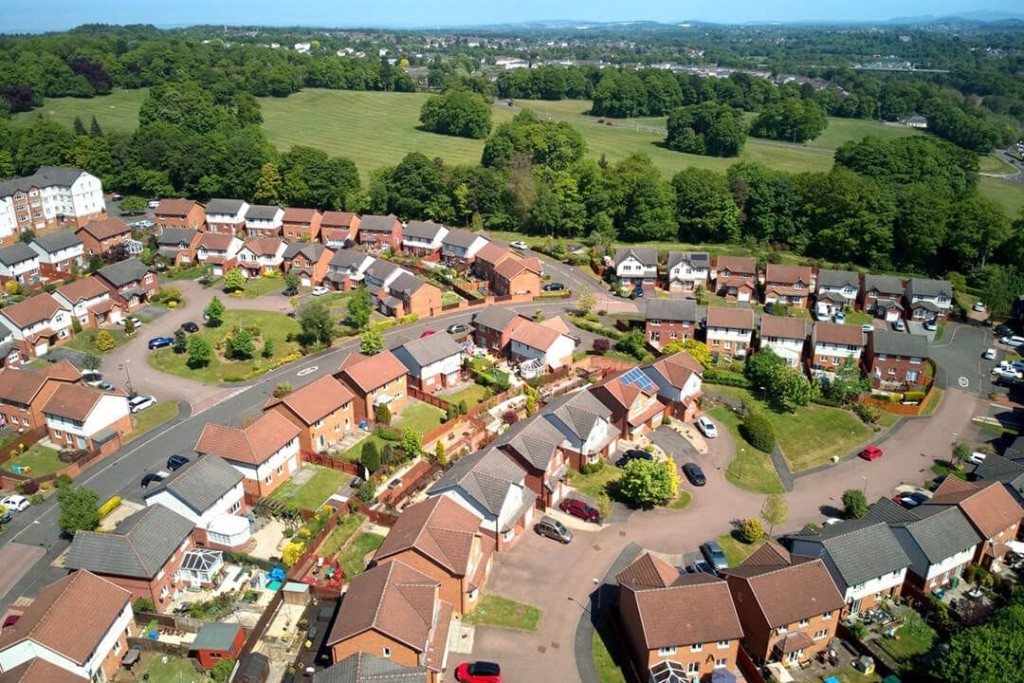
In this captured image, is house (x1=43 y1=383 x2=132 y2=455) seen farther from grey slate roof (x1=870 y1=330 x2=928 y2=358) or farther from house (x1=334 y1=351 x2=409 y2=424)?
grey slate roof (x1=870 y1=330 x2=928 y2=358)

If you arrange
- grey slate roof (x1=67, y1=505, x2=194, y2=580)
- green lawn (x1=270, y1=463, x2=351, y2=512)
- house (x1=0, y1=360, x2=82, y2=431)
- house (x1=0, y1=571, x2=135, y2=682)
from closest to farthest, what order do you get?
house (x1=0, y1=571, x2=135, y2=682), grey slate roof (x1=67, y1=505, x2=194, y2=580), green lawn (x1=270, y1=463, x2=351, y2=512), house (x1=0, y1=360, x2=82, y2=431)

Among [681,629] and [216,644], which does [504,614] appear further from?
[216,644]

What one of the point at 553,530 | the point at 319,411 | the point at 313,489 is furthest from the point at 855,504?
Answer: the point at 319,411

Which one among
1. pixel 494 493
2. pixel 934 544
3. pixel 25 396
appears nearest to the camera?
pixel 934 544

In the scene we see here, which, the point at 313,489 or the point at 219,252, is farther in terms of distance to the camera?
the point at 219,252

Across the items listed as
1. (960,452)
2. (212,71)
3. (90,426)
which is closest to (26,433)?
(90,426)

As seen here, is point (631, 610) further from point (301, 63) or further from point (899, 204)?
point (301, 63)

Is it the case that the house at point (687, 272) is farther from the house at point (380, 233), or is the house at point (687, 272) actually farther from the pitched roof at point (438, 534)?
the pitched roof at point (438, 534)

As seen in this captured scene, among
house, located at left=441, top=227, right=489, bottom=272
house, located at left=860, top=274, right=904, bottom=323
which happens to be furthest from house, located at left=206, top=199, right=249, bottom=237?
house, located at left=860, top=274, right=904, bottom=323
